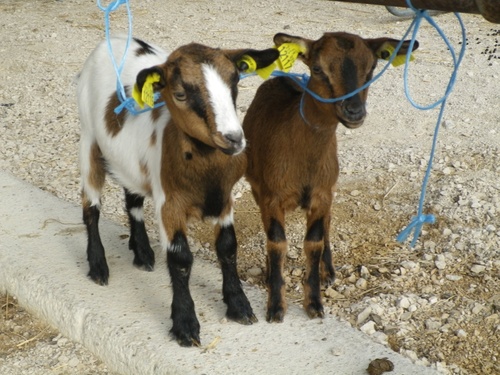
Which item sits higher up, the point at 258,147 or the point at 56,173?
the point at 258,147

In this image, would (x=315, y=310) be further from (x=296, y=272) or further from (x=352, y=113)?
(x=352, y=113)

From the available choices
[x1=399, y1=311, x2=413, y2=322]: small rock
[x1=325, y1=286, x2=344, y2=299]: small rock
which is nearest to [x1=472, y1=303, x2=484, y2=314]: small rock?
[x1=399, y1=311, x2=413, y2=322]: small rock

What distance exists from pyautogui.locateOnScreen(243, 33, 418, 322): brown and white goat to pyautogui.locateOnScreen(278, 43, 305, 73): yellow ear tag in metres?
0.03

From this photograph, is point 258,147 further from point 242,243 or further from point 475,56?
point 475,56

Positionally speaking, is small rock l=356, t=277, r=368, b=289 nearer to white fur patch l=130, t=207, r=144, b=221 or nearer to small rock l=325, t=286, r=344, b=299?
small rock l=325, t=286, r=344, b=299

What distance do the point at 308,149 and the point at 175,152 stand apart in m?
0.69

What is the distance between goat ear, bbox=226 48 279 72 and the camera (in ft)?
12.4

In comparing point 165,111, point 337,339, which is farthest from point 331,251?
point 165,111

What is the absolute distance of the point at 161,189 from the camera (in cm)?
399

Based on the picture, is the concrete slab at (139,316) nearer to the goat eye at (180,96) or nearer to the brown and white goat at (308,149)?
the brown and white goat at (308,149)

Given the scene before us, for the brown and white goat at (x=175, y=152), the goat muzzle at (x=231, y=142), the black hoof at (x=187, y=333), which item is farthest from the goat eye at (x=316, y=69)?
the black hoof at (x=187, y=333)

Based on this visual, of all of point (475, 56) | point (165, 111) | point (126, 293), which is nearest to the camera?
point (165, 111)

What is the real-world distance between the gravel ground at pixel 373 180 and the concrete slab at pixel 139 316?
0.57ft

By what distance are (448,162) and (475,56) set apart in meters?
2.56
